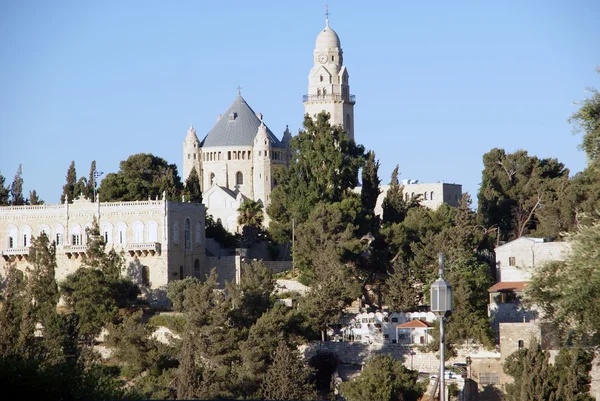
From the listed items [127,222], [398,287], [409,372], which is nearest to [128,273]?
[127,222]

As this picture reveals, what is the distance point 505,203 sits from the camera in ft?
249

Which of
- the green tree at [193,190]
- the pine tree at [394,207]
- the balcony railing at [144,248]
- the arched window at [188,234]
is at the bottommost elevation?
the balcony railing at [144,248]

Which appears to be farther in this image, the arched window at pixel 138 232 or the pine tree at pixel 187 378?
the arched window at pixel 138 232

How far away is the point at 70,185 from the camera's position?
77.4 meters

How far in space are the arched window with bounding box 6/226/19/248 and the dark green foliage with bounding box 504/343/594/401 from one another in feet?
104

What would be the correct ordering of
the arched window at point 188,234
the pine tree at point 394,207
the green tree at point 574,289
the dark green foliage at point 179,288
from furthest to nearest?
1. the pine tree at point 394,207
2. the arched window at point 188,234
3. the dark green foliage at point 179,288
4. the green tree at point 574,289

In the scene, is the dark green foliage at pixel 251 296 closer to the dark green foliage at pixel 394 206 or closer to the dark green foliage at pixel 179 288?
the dark green foliage at pixel 179 288

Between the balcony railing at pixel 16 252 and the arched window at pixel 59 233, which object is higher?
the arched window at pixel 59 233

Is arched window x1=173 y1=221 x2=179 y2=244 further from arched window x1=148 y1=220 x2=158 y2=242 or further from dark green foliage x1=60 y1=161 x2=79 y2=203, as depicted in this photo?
dark green foliage x1=60 y1=161 x2=79 y2=203

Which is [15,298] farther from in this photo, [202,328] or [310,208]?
[310,208]

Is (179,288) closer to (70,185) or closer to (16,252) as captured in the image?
(16,252)

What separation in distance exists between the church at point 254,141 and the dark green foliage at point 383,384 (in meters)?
34.6

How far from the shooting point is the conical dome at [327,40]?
89.9 metres

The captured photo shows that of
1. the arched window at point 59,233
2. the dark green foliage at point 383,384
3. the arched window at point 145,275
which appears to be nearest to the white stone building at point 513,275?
the dark green foliage at point 383,384
